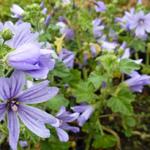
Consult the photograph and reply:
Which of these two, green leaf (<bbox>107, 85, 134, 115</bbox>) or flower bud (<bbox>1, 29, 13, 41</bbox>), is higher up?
flower bud (<bbox>1, 29, 13, 41</bbox>)

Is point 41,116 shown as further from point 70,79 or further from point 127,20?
point 127,20

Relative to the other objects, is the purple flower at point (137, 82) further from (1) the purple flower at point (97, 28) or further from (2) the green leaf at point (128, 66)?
(1) the purple flower at point (97, 28)

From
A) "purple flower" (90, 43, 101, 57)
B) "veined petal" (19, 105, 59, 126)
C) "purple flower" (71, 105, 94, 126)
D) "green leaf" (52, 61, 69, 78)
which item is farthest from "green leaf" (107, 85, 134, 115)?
"veined petal" (19, 105, 59, 126)

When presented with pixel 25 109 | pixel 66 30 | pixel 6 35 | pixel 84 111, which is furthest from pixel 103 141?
pixel 6 35

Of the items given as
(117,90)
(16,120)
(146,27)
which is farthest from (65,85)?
(16,120)

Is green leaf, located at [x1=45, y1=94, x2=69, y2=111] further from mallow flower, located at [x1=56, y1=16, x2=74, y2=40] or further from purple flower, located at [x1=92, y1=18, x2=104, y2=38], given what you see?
purple flower, located at [x1=92, y1=18, x2=104, y2=38]

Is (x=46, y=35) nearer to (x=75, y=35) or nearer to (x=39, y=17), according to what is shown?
(x=39, y=17)

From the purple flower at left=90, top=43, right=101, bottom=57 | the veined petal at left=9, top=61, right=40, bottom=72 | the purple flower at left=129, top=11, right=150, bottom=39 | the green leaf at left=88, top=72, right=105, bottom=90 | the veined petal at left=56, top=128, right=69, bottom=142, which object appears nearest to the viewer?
the veined petal at left=9, top=61, right=40, bottom=72
